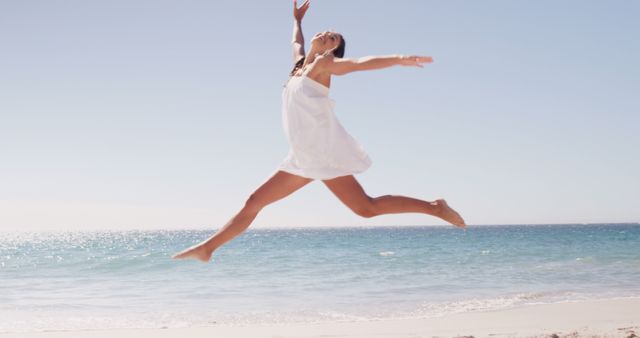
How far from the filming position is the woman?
416 cm

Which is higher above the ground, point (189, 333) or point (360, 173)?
point (360, 173)

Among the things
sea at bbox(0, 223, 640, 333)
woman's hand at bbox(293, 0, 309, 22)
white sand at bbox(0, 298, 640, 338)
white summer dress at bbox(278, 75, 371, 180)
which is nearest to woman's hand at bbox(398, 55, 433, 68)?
white summer dress at bbox(278, 75, 371, 180)

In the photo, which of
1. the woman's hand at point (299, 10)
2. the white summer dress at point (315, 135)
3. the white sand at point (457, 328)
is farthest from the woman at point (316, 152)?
the white sand at point (457, 328)

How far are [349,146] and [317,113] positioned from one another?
0.32 metres

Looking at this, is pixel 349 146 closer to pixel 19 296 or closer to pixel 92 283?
pixel 19 296

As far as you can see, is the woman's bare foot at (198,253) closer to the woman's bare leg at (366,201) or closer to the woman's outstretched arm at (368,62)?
the woman's bare leg at (366,201)

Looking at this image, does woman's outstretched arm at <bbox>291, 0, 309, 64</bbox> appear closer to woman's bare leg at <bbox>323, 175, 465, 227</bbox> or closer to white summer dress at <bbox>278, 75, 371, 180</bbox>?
white summer dress at <bbox>278, 75, 371, 180</bbox>

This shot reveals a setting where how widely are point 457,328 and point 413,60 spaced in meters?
6.61

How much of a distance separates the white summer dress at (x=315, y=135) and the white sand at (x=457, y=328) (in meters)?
5.33

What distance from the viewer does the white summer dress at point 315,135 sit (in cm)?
416

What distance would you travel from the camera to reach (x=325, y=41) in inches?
169

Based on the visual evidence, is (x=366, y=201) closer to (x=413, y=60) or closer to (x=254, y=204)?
(x=254, y=204)

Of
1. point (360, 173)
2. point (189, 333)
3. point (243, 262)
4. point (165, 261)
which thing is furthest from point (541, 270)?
point (360, 173)

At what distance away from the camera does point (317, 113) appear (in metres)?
4.16
